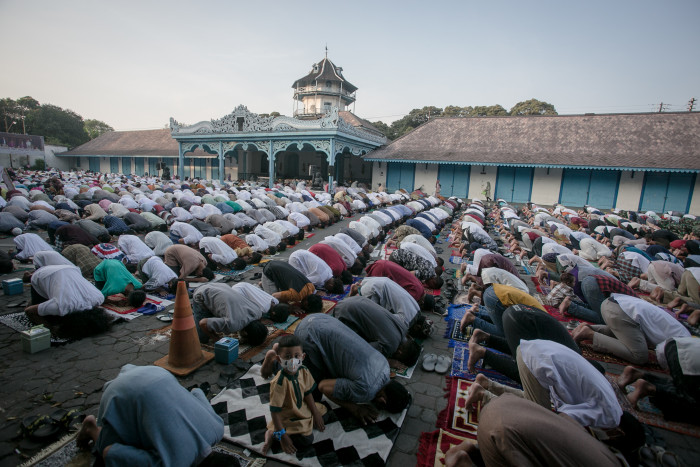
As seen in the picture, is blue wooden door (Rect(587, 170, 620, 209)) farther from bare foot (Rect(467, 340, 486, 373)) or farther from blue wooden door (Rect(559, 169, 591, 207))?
bare foot (Rect(467, 340, 486, 373))

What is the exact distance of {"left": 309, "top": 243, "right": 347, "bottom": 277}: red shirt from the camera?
6.35 m

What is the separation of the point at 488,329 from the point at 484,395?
142 cm

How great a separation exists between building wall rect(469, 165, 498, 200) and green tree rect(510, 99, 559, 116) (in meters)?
16.4

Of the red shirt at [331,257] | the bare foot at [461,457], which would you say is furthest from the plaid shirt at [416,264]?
the bare foot at [461,457]

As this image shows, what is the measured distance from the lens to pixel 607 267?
23.7 feet

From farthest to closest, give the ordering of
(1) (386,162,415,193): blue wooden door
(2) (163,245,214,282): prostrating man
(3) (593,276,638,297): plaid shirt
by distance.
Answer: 1. (1) (386,162,415,193): blue wooden door
2. (2) (163,245,214,282): prostrating man
3. (3) (593,276,638,297): plaid shirt

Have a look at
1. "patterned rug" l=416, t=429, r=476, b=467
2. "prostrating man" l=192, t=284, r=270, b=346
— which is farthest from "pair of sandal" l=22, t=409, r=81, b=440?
"patterned rug" l=416, t=429, r=476, b=467

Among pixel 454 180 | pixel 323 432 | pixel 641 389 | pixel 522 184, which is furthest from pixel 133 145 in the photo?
pixel 641 389

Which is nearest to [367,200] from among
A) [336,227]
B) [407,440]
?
[336,227]

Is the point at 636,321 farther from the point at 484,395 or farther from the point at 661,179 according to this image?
the point at 661,179

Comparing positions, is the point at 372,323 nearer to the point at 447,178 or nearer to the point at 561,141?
the point at 447,178

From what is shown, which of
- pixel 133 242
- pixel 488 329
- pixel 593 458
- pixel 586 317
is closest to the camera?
pixel 593 458

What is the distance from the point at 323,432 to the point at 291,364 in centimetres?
70

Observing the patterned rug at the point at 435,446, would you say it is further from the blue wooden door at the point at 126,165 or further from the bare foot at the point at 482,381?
the blue wooden door at the point at 126,165
